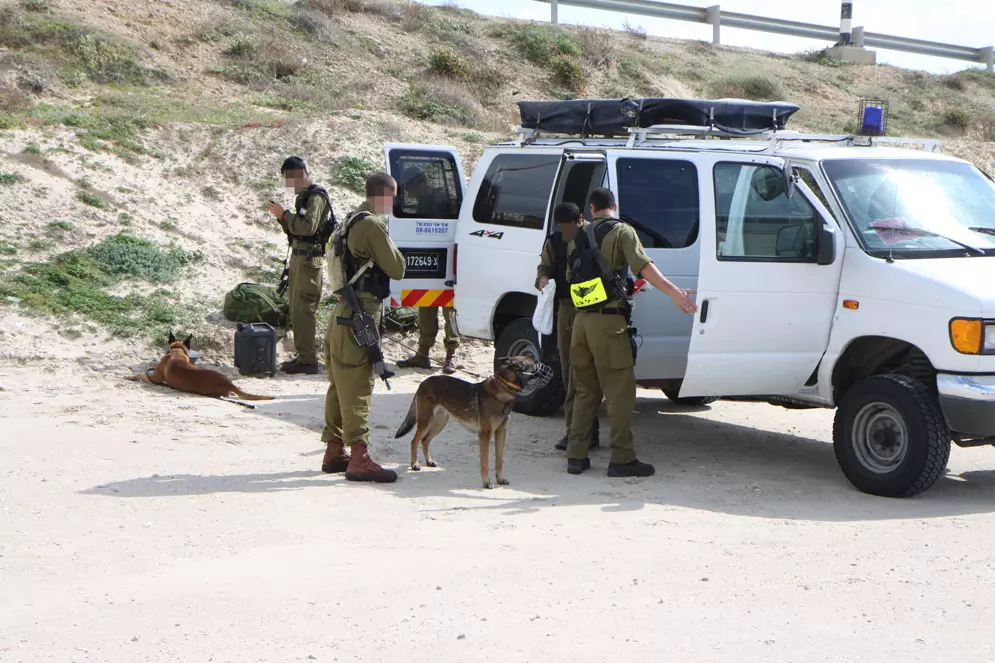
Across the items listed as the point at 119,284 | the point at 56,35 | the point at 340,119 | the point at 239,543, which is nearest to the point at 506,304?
the point at 239,543

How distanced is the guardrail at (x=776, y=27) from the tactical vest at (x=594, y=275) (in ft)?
81.3

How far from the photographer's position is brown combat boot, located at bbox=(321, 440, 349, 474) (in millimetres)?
7477

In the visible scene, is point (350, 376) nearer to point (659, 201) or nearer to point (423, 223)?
point (659, 201)

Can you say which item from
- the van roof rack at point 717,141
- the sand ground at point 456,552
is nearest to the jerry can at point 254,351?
the sand ground at point 456,552

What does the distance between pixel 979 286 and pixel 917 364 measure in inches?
26.5

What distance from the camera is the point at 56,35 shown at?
1980 centimetres

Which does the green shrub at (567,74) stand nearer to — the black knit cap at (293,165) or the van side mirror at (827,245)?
the black knit cap at (293,165)

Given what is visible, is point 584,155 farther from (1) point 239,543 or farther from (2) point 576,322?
(1) point 239,543

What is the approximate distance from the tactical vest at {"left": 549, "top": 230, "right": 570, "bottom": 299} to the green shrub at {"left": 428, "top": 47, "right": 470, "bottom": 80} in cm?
1663

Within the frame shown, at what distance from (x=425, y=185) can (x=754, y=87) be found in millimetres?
20988

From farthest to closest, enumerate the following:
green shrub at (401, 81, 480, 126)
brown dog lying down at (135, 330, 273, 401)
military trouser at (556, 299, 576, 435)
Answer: green shrub at (401, 81, 480, 126)
brown dog lying down at (135, 330, 273, 401)
military trouser at (556, 299, 576, 435)

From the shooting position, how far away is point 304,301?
10953 mm

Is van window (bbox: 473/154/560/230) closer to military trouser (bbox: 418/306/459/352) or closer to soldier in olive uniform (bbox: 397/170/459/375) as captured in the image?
soldier in olive uniform (bbox: 397/170/459/375)

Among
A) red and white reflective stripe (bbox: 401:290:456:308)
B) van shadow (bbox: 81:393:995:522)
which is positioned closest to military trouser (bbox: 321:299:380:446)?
van shadow (bbox: 81:393:995:522)
